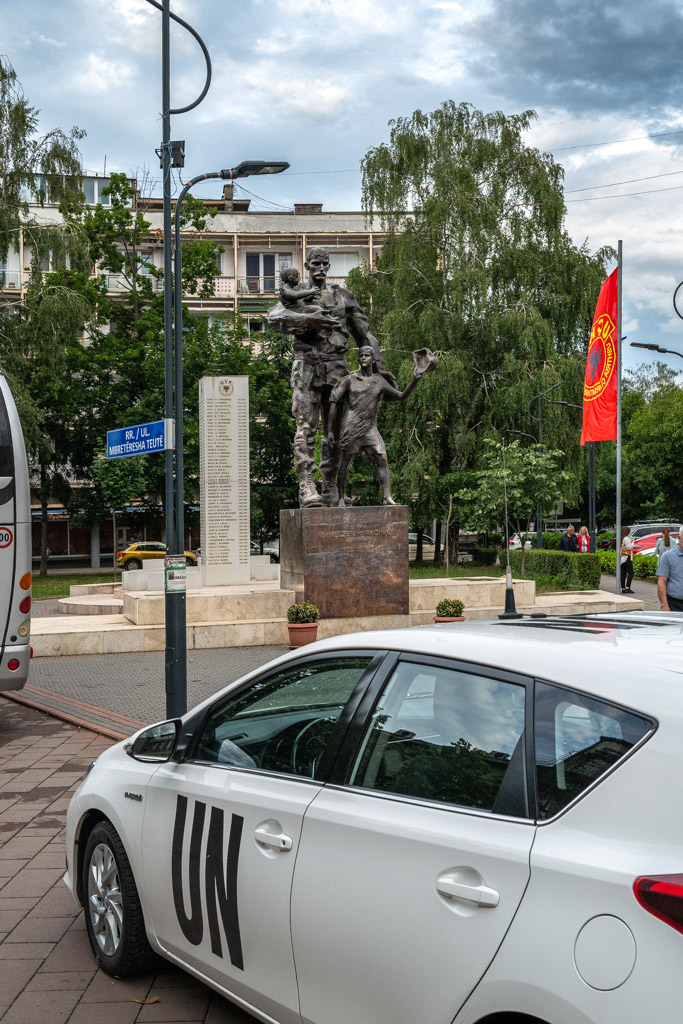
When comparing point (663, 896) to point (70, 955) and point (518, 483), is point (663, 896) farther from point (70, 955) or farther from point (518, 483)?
point (518, 483)

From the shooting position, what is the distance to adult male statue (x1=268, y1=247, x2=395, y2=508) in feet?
55.1

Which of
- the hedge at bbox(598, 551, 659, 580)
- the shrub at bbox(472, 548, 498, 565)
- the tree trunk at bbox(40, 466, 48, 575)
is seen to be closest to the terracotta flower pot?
the hedge at bbox(598, 551, 659, 580)

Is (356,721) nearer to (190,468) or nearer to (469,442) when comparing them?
(469,442)

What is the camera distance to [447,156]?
35812 mm

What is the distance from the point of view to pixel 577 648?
272 cm

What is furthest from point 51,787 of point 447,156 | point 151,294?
point 151,294

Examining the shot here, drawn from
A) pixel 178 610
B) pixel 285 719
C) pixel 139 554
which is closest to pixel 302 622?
pixel 178 610

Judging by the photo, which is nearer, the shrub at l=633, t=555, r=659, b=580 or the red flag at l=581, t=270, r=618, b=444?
the red flag at l=581, t=270, r=618, b=444

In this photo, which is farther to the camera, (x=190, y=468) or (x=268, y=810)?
(x=190, y=468)

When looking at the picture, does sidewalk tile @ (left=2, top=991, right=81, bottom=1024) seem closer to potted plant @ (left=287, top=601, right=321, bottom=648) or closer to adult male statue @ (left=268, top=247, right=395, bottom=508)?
potted plant @ (left=287, top=601, right=321, bottom=648)

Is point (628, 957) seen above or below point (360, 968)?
above

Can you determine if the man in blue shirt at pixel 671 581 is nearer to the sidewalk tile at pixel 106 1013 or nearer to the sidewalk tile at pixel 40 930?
the sidewalk tile at pixel 40 930

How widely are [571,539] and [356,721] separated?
95.5ft

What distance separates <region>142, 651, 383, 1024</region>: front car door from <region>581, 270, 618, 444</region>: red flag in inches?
790
